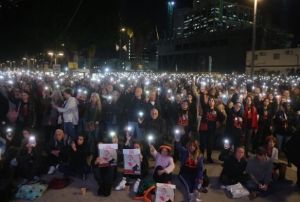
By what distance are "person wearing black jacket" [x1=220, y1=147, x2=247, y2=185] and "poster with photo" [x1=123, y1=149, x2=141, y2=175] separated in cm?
196

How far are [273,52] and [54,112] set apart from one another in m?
44.3

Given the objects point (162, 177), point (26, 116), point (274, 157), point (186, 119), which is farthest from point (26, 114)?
point (274, 157)

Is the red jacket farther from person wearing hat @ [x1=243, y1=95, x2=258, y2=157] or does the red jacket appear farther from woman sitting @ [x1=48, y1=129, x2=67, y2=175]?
woman sitting @ [x1=48, y1=129, x2=67, y2=175]

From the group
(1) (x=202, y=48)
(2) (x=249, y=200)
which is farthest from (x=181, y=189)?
(1) (x=202, y=48)

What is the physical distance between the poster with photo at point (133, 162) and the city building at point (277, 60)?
132 feet

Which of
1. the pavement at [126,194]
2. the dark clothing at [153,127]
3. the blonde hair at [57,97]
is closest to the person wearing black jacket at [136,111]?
the dark clothing at [153,127]

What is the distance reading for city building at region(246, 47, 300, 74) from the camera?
156 feet

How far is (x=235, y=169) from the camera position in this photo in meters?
8.34

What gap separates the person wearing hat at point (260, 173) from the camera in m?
8.01

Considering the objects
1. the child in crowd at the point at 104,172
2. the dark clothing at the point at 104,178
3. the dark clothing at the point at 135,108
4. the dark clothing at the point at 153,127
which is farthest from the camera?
the dark clothing at the point at 135,108

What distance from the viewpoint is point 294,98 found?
14.1 metres

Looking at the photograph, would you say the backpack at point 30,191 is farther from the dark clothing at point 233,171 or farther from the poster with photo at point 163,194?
the dark clothing at point 233,171

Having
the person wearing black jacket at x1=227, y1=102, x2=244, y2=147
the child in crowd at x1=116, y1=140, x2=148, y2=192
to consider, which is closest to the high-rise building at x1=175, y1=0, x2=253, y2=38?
the person wearing black jacket at x1=227, y1=102, x2=244, y2=147

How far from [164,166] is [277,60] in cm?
4576
